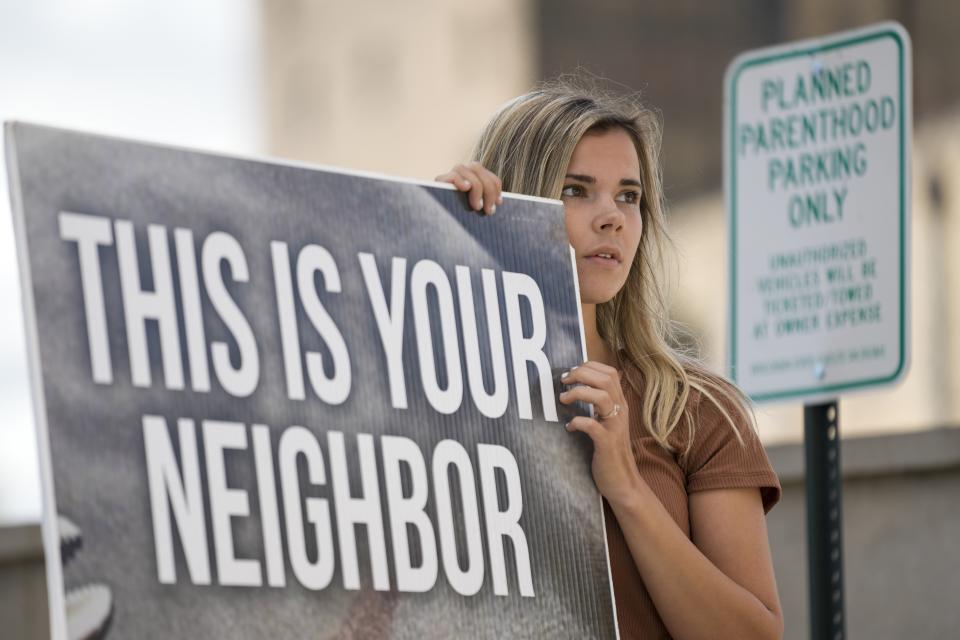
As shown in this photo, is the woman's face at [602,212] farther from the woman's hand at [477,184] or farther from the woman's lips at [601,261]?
the woman's hand at [477,184]

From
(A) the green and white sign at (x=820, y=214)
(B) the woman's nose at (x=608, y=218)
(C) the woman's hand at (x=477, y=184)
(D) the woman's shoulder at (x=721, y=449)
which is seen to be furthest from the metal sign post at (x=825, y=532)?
(C) the woman's hand at (x=477, y=184)

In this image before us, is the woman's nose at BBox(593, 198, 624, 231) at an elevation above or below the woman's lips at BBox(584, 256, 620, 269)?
above

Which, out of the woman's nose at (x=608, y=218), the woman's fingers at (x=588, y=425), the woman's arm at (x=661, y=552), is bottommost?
the woman's arm at (x=661, y=552)

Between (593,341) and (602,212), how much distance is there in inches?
9.0

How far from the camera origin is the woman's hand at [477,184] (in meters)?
2.75

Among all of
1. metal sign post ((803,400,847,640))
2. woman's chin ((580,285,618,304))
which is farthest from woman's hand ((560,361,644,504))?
metal sign post ((803,400,847,640))

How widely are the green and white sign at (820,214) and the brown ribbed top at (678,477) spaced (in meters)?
1.07

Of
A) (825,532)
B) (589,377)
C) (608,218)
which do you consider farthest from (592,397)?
(825,532)

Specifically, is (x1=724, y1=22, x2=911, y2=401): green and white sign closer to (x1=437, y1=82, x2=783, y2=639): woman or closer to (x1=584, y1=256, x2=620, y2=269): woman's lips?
(x1=437, y1=82, x2=783, y2=639): woman

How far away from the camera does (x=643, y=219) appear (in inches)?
124

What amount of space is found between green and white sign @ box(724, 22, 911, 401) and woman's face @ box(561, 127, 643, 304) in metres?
1.08

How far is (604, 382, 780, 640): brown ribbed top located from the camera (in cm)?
283

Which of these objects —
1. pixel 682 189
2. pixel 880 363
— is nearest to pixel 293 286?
pixel 880 363

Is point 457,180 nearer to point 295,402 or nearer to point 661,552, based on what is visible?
point 295,402
